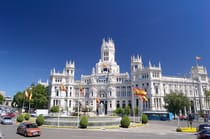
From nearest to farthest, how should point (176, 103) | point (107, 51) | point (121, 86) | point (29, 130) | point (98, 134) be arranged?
1. point (29, 130)
2. point (98, 134)
3. point (176, 103)
4. point (121, 86)
5. point (107, 51)

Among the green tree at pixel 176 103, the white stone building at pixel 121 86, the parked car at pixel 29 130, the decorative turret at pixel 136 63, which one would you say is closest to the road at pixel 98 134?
the parked car at pixel 29 130

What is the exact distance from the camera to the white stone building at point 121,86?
270ft

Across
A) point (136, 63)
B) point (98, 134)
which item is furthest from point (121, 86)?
point (98, 134)

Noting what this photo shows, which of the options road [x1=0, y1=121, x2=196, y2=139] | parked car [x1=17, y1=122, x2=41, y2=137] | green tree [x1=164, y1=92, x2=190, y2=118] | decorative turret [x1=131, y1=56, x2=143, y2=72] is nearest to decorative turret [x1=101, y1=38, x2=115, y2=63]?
decorative turret [x1=131, y1=56, x2=143, y2=72]

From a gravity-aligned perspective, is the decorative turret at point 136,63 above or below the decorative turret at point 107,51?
below

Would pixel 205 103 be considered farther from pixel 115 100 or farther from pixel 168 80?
pixel 115 100

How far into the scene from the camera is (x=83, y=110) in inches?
1778

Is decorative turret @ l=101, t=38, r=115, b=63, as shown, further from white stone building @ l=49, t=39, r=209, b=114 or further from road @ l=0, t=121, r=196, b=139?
road @ l=0, t=121, r=196, b=139

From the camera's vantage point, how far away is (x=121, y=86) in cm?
9344

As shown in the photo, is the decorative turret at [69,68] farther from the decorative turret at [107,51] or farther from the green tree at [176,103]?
the green tree at [176,103]

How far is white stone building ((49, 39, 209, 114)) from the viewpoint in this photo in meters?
82.3

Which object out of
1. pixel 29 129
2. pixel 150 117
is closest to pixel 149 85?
pixel 150 117

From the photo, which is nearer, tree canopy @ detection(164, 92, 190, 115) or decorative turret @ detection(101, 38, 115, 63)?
tree canopy @ detection(164, 92, 190, 115)

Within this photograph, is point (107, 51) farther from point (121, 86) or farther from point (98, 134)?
point (98, 134)
